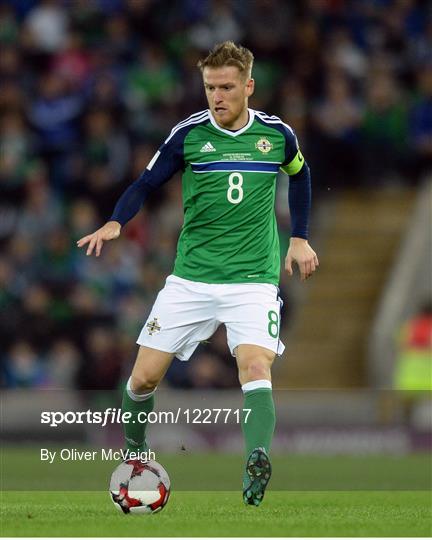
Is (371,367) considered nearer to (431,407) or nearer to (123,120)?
(431,407)

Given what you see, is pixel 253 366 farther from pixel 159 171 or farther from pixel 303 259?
pixel 159 171

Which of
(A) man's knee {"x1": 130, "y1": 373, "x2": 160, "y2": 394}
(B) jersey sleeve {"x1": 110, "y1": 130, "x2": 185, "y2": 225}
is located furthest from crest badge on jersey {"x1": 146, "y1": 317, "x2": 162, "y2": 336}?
(B) jersey sleeve {"x1": 110, "y1": 130, "x2": 185, "y2": 225}

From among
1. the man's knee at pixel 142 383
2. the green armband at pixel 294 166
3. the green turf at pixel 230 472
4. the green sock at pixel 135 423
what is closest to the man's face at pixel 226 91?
the green armband at pixel 294 166

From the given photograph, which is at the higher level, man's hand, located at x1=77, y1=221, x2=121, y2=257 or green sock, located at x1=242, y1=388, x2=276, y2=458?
man's hand, located at x1=77, y1=221, x2=121, y2=257

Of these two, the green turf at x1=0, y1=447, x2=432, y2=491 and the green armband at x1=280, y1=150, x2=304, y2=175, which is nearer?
the green armband at x1=280, y1=150, x2=304, y2=175

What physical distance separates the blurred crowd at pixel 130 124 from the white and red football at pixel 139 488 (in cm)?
874

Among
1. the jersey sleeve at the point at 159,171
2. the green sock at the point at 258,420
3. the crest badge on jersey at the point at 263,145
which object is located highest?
the crest badge on jersey at the point at 263,145

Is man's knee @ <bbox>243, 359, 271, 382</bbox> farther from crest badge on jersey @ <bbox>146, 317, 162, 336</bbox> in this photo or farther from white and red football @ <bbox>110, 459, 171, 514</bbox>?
white and red football @ <bbox>110, 459, 171, 514</bbox>

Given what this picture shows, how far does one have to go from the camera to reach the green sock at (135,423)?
Answer: 31.1ft

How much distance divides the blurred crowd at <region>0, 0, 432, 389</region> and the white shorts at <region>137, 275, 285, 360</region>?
27.1 feet

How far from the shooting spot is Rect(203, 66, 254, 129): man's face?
905 centimetres

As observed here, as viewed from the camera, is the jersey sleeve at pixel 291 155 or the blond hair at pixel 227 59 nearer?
the blond hair at pixel 227 59

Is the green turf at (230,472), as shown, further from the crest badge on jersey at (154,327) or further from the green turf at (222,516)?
the crest badge on jersey at (154,327)

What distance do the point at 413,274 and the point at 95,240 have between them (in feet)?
38.2
